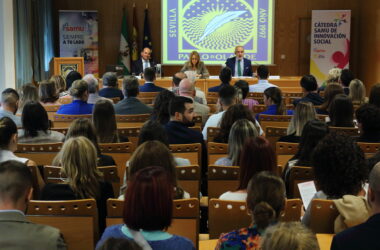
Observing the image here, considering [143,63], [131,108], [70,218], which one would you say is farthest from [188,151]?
[143,63]

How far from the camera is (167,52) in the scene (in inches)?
563

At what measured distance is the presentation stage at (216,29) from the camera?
46.3ft

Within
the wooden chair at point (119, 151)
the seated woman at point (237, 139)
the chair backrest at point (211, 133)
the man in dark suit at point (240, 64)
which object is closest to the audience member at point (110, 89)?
the chair backrest at point (211, 133)

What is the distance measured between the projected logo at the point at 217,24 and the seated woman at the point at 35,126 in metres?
9.04

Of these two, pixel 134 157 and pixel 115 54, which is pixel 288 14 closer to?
pixel 115 54

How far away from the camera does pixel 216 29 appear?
14250mm

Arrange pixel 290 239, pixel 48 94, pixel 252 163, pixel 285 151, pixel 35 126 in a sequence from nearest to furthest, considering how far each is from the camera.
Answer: pixel 290 239 < pixel 252 163 < pixel 285 151 < pixel 35 126 < pixel 48 94

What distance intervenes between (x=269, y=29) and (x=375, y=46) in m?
2.41

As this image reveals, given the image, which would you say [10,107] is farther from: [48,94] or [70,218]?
[70,218]

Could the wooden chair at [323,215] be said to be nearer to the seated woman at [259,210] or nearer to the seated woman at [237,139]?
the seated woman at [259,210]

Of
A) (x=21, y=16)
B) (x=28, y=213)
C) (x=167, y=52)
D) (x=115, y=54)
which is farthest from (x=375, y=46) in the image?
(x=28, y=213)

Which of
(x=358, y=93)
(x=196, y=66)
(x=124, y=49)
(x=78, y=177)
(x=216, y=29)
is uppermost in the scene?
(x=216, y=29)

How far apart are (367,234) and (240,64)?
10112mm

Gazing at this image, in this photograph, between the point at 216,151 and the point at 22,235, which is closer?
the point at 22,235
